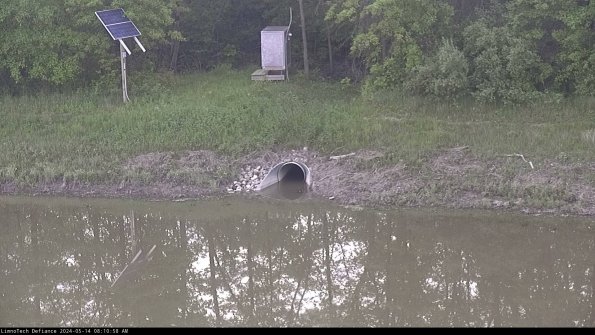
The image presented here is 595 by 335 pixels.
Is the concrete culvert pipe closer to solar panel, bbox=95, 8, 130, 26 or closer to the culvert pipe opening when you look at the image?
the culvert pipe opening

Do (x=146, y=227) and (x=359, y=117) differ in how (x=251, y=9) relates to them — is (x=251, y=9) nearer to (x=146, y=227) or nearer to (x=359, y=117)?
(x=359, y=117)

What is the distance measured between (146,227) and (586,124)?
10.0 meters

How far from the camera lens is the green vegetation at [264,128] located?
49.9 feet

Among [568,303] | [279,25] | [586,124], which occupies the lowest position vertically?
[568,303]

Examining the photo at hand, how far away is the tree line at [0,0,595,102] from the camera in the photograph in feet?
54.1

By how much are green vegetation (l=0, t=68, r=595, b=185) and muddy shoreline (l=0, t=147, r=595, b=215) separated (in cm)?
26

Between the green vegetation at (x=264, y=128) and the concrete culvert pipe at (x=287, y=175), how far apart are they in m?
0.60

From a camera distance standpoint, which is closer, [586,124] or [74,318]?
[74,318]

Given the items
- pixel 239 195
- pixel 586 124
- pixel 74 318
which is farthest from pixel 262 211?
pixel 586 124

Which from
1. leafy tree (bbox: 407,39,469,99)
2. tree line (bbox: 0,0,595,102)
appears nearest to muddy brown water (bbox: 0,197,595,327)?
leafy tree (bbox: 407,39,469,99)

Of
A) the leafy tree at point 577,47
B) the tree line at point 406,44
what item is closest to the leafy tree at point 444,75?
the tree line at point 406,44

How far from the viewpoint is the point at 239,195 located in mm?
14852

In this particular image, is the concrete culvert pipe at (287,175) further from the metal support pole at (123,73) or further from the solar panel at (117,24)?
the solar panel at (117,24)

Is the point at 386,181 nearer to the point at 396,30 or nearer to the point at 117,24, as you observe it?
the point at 396,30
